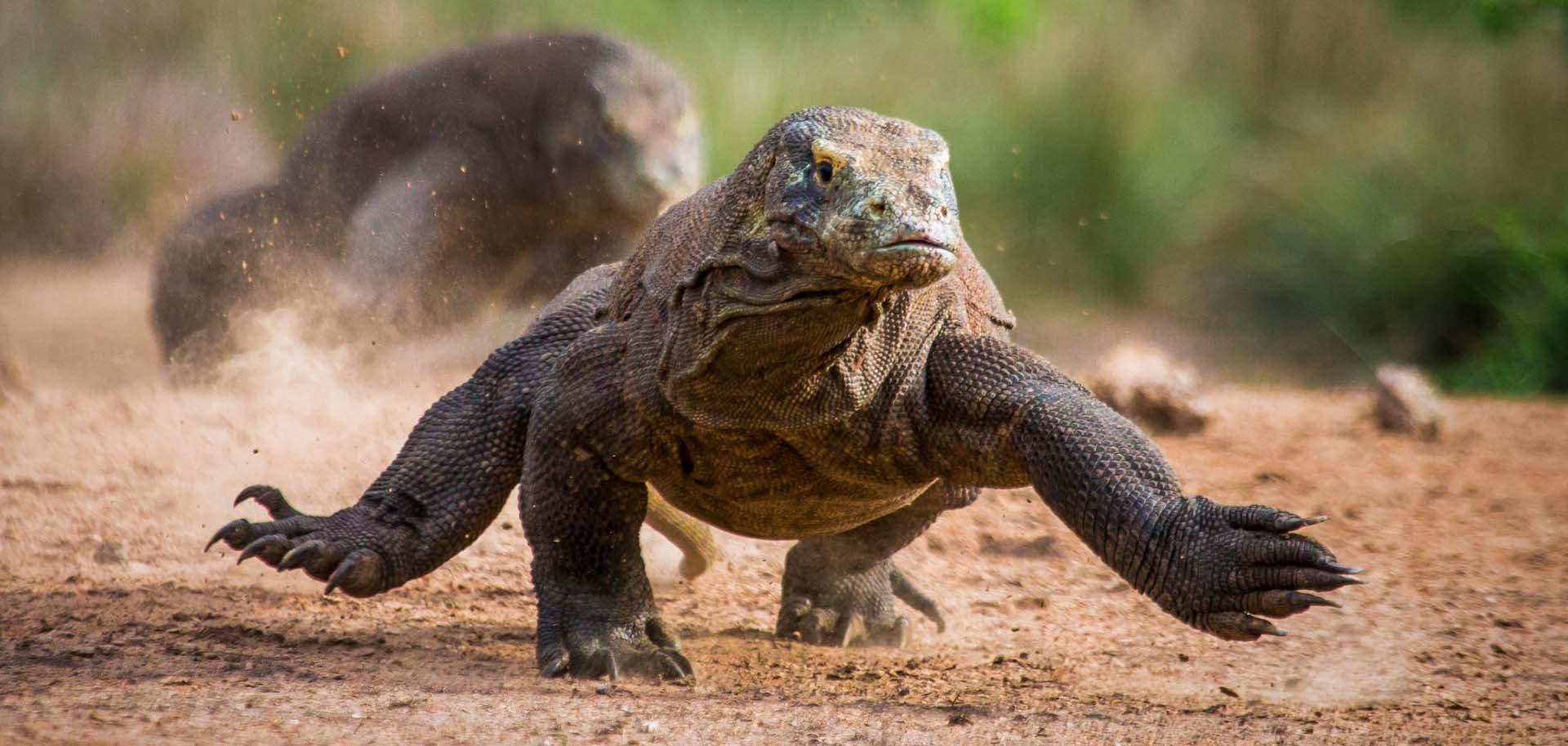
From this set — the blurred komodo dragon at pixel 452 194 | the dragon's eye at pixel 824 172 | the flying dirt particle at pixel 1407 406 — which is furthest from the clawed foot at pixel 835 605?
the flying dirt particle at pixel 1407 406

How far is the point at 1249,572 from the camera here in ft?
12.5

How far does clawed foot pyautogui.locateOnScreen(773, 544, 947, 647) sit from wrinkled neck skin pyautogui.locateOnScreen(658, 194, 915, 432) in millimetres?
1553

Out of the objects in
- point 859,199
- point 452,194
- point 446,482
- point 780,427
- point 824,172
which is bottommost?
point 446,482

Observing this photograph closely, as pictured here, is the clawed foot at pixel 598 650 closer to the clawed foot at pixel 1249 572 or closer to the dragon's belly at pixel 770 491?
the dragon's belly at pixel 770 491

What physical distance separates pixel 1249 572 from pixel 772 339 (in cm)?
122

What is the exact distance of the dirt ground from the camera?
3.95m

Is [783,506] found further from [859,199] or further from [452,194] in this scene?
[452,194]

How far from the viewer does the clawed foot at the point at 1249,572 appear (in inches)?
147

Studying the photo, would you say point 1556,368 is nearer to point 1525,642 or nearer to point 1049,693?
point 1525,642

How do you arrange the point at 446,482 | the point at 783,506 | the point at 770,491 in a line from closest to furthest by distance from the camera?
the point at 770,491 → the point at 783,506 → the point at 446,482

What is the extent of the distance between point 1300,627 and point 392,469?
123 inches

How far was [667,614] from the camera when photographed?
5898 mm

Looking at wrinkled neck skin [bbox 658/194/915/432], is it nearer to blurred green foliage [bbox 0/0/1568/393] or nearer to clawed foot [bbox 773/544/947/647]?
clawed foot [bbox 773/544/947/647]

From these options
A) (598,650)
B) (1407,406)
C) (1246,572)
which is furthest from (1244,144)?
(1246,572)
